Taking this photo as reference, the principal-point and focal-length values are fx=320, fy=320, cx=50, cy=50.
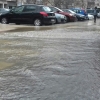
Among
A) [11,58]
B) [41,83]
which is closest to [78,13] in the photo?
[11,58]

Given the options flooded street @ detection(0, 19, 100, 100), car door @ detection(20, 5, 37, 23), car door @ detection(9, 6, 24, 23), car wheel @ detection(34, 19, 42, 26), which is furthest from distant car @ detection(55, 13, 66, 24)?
flooded street @ detection(0, 19, 100, 100)

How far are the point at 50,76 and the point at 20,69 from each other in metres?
0.93

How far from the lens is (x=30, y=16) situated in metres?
25.0

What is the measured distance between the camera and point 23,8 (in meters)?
25.3

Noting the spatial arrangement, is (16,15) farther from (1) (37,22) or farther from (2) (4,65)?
(2) (4,65)

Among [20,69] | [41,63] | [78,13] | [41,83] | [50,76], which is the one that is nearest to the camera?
[41,83]

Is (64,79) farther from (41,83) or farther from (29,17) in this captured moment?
(29,17)

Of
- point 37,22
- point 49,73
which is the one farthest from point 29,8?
point 49,73

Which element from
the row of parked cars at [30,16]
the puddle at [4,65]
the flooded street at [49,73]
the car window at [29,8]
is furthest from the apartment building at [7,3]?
→ the puddle at [4,65]

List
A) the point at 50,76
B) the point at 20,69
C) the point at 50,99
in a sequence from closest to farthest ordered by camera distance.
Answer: the point at 50,99
the point at 50,76
the point at 20,69

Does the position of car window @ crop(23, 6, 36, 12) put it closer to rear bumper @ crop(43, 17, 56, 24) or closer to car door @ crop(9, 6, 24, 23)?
car door @ crop(9, 6, 24, 23)

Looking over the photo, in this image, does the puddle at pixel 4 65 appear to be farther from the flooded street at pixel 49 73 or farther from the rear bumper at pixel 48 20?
the rear bumper at pixel 48 20

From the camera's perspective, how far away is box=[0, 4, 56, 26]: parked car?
24.7 m

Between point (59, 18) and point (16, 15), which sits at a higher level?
point (16, 15)
